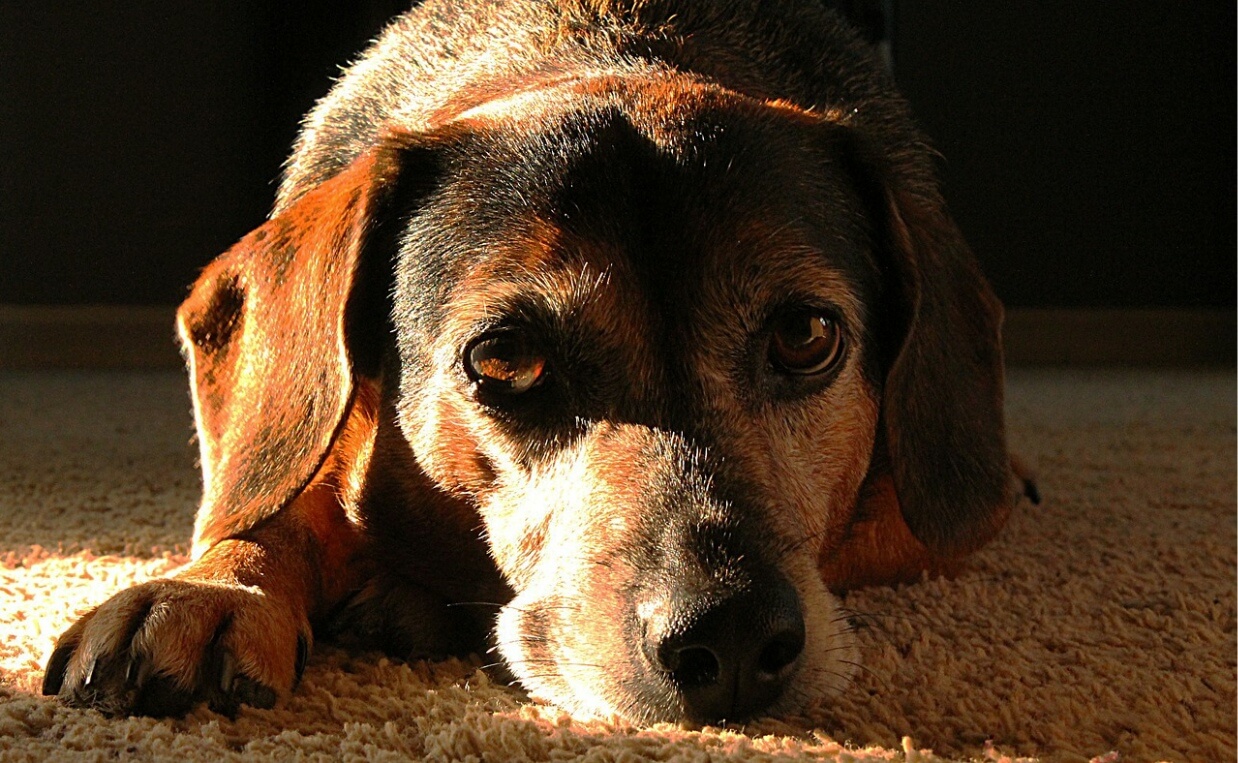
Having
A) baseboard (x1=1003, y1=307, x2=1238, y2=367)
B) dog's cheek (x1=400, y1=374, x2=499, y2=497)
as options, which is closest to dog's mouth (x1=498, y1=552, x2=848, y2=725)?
dog's cheek (x1=400, y1=374, x2=499, y2=497)

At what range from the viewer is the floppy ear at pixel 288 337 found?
2.08 m

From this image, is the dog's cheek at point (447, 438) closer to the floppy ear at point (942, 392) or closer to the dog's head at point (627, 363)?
the dog's head at point (627, 363)

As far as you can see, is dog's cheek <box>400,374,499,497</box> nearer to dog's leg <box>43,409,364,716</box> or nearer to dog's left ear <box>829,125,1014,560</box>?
dog's leg <box>43,409,364,716</box>

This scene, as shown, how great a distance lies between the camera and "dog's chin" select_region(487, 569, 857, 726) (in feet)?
5.33

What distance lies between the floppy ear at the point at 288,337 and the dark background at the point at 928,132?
13.1 ft

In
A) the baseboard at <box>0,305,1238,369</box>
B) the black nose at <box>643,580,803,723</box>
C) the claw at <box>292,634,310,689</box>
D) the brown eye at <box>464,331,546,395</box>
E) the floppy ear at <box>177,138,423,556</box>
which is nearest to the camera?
the black nose at <box>643,580,803,723</box>

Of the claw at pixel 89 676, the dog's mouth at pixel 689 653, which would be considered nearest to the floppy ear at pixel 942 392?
the dog's mouth at pixel 689 653

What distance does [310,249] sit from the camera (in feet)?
7.02

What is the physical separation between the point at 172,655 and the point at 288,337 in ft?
2.13

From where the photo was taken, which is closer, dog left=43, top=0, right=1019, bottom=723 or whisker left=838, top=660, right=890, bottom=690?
dog left=43, top=0, right=1019, bottom=723

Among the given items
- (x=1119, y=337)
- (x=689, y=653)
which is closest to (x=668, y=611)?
(x=689, y=653)

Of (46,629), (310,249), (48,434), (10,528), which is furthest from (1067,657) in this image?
(48,434)

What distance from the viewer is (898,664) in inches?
74.8

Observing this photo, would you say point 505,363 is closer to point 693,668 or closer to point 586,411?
point 586,411
